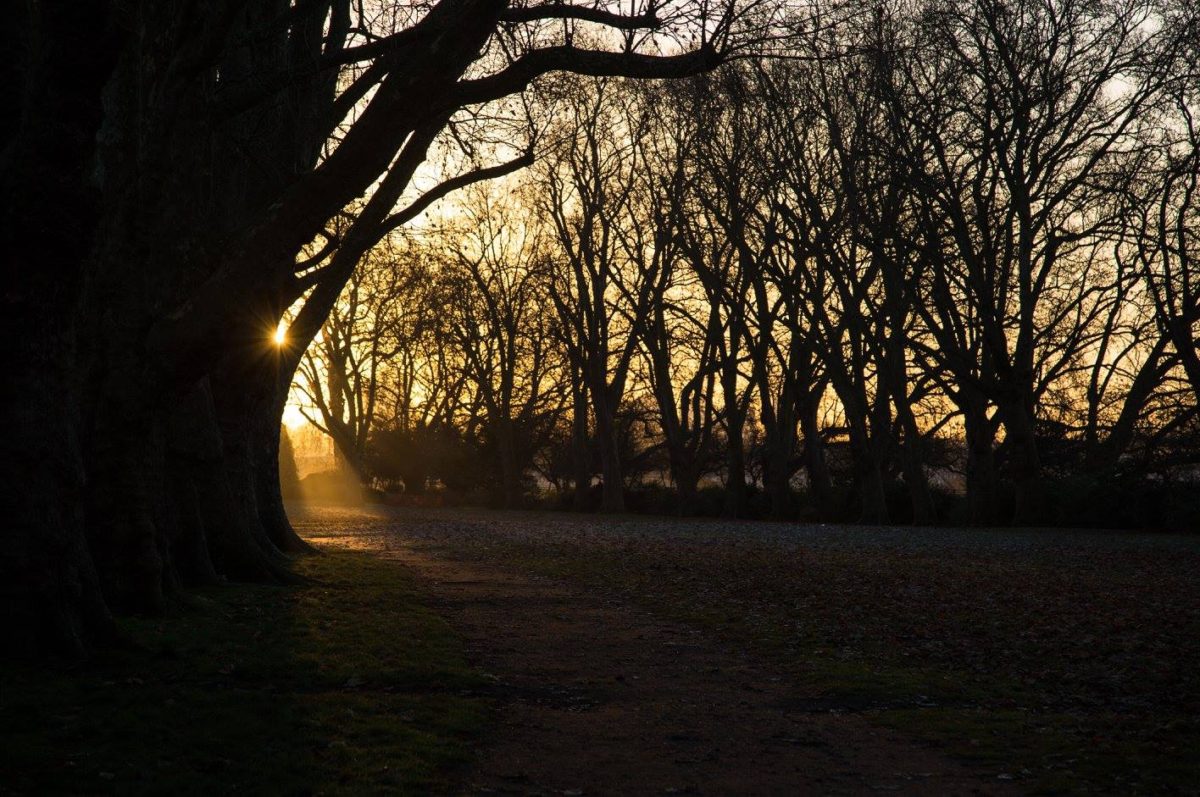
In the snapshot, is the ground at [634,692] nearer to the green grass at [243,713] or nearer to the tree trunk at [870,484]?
the green grass at [243,713]

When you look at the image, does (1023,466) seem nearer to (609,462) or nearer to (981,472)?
(981,472)

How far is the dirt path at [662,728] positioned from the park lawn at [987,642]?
34 cm

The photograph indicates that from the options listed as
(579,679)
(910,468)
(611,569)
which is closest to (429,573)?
(611,569)

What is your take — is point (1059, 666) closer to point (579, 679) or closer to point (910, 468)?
point (579, 679)

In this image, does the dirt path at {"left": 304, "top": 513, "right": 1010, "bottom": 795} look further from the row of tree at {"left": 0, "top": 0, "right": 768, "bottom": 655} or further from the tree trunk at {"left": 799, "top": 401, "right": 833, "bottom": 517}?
the tree trunk at {"left": 799, "top": 401, "right": 833, "bottom": 517}

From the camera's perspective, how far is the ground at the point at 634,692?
5762mm

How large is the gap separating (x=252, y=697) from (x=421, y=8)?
273 inches

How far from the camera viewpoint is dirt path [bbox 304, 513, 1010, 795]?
5762 millimetres

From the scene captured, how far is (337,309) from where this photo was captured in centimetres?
4778

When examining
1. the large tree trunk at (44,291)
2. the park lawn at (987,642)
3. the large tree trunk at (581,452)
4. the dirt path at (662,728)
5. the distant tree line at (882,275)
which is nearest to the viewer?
the dirt path at (662,728)

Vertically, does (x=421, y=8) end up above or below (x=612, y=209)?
below

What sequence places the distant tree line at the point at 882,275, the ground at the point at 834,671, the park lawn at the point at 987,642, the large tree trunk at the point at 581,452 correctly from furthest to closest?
the large tree trunk at the point at 581,452 < the distant tree line at the point at 882,275 < the park lawn at the point at 987,642 < the ground at the point at 834,671

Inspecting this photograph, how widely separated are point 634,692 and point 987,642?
3967 mm

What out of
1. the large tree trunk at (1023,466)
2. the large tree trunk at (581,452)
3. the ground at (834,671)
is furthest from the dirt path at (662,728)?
the large tree trunk at (581,452)
